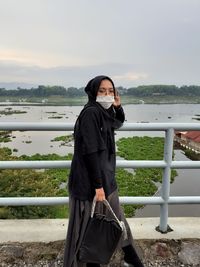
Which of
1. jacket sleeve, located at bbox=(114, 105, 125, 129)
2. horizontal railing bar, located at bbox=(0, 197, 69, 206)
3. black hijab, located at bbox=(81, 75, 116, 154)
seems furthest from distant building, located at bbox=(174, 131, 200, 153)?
black hijab, located at bbox=(81, 75, 116, 154)

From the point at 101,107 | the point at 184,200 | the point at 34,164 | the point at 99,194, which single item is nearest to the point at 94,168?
the point at 99,194

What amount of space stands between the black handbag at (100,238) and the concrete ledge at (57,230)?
809 mm

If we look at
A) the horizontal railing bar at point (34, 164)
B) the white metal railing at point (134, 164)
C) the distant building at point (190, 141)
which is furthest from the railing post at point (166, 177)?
the distant building at point (190, 141)

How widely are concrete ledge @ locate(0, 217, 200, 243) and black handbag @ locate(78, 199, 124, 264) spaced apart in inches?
31.9

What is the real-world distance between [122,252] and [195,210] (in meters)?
15.3

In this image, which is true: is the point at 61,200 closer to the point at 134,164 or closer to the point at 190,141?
the point at 134,164

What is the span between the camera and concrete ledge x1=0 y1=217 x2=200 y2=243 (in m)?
2.89

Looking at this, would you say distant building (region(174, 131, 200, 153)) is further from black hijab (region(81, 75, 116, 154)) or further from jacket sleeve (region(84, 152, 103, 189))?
jacket sleeve (region(84, 152, 103, 189))

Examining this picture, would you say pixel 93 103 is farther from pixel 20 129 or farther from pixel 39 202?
pixel 39 202

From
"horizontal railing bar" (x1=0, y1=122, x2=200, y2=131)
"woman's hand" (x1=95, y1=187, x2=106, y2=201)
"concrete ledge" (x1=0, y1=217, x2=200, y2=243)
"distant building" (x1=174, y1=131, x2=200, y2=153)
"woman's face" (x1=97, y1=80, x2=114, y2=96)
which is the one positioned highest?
"woman's face" (x1=97, y1=80, x2=114, y2=96)

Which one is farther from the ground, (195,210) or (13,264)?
(13,264)

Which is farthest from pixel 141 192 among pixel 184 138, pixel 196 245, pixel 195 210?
pixel 184 138

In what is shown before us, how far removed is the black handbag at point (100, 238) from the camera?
209 cm

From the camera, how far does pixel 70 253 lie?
7.14ft
